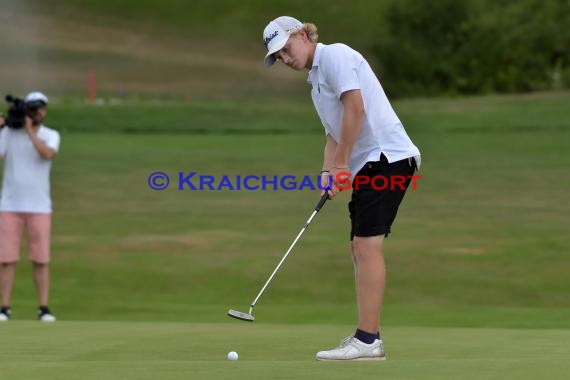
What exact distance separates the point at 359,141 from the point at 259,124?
22.2 m

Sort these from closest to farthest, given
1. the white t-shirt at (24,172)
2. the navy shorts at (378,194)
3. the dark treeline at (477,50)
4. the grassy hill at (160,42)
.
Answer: the navy shorts at (378,194) → the white t-shirt at (24,172) → the dark treeline at (477,50) → the grassy hill at (160,42)

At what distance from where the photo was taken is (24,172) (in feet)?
38.6

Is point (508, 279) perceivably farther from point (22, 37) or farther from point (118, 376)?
point (22, 37)

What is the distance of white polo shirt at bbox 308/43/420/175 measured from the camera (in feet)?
23.5

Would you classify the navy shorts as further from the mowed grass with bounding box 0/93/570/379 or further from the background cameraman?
the background cameraman

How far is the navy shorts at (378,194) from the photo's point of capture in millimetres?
7188

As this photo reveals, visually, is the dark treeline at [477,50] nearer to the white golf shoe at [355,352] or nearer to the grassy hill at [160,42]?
the grassy hill at [160,42]

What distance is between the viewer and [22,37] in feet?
262

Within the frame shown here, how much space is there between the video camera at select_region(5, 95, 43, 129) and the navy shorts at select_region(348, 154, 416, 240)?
5047 millimetres

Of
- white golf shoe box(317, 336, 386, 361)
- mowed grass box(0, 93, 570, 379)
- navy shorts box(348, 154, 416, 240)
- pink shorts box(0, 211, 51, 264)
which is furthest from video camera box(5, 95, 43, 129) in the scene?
white golf shoe box(317, 336, 386, 361)

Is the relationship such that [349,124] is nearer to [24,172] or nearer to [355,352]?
[355,352]

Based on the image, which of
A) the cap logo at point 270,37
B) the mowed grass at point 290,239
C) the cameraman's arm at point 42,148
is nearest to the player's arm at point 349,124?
the cap logo at point 270,37

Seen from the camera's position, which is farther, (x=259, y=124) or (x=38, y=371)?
(x=259, y=124)

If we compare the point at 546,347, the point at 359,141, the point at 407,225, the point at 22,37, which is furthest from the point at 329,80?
the point at 22,37
